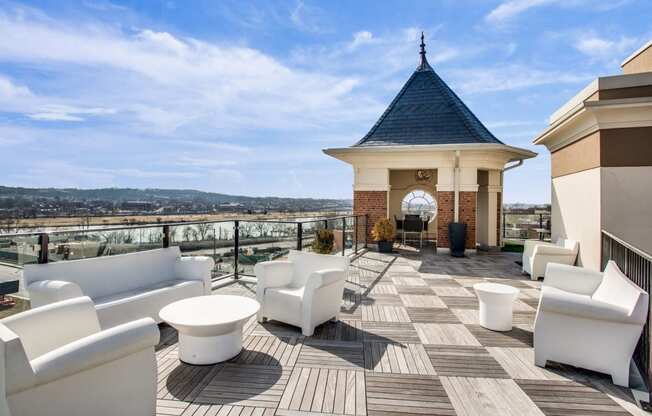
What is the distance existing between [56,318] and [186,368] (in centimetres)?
102

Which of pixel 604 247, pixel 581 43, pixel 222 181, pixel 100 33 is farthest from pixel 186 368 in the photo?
pixel 222 181

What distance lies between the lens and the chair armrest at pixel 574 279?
3416 millimetres

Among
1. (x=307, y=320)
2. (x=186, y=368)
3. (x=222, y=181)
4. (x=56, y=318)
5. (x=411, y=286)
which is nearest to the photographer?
(x=56, y=318)

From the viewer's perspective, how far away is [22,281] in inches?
114

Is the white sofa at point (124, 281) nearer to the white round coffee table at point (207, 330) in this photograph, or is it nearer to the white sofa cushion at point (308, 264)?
the white round coffee table at point (207, 330)

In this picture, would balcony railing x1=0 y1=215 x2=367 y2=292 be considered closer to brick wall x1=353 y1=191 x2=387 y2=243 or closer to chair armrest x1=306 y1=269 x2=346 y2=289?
chair armrest x1=306 y1=269 x2=346 y2=289

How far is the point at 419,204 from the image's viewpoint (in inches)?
423

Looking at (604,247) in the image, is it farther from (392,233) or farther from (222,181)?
(222,181)

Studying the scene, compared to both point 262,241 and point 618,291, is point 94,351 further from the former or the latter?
point 262,241

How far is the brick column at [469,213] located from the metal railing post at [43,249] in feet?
27.3

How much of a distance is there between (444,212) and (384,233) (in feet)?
5.69

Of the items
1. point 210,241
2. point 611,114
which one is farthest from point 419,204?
point 210,241

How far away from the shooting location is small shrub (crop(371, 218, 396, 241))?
8.51 metres

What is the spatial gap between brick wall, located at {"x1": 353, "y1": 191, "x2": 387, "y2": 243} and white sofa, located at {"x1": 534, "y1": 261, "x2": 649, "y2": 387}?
636cm
